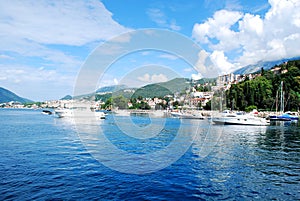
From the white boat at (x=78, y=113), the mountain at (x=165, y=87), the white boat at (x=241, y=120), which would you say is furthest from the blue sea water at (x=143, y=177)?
the white boat at (x=78, y=113)

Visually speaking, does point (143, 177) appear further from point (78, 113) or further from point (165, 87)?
point (78, 113)

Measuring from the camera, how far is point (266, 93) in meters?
85.6

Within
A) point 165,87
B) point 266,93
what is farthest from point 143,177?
point 266,93

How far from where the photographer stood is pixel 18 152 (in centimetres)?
1581

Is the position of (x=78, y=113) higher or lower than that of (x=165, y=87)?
lower

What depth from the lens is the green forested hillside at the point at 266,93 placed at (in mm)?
78250

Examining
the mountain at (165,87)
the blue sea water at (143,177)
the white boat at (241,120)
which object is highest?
the mountain at (165,87)

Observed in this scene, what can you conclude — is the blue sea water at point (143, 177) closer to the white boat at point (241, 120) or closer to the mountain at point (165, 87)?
the mountain at point (165, 87)

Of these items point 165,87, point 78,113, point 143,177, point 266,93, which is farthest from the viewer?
point 266,93

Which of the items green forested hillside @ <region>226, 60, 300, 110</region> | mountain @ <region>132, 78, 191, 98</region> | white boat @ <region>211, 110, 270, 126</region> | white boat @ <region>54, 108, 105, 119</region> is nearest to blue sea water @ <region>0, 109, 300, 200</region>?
mountain @ <region>132, 78, 191, 98</region>

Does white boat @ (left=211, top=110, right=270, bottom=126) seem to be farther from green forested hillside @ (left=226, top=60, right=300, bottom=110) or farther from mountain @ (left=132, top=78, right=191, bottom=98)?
green forested hillside @ (left=226, top=60, right=300, bottom=110)

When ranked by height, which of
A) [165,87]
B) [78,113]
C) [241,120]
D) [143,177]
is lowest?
[143,177]

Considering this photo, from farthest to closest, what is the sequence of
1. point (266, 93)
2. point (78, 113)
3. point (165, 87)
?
point (266, 93) → point (78, 113) → point (165, 87)

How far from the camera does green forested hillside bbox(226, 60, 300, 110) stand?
78250mm
